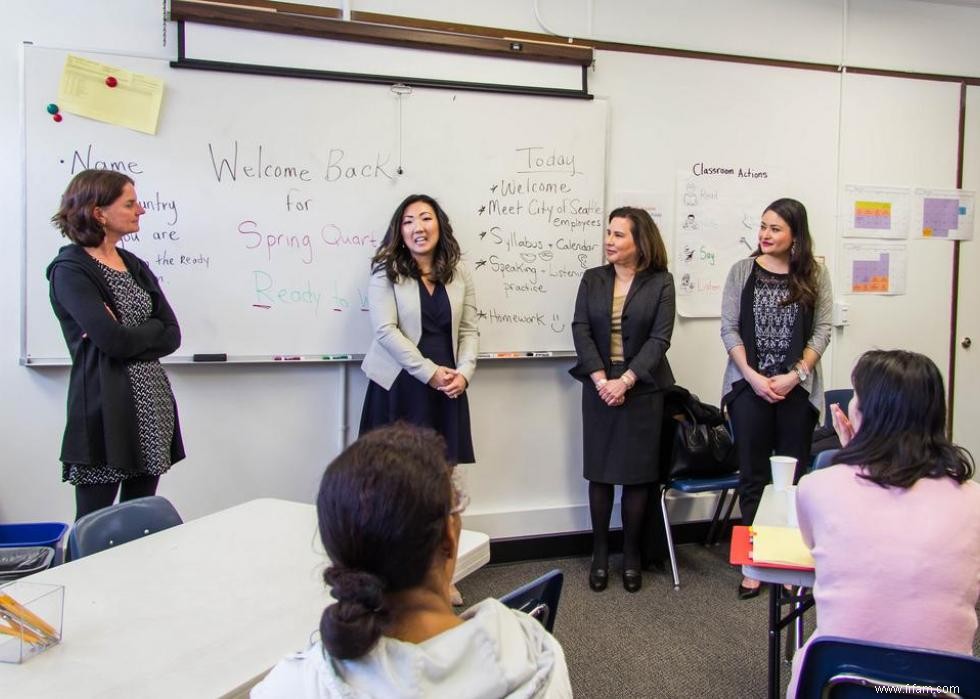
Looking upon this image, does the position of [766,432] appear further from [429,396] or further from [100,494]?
[100,494]

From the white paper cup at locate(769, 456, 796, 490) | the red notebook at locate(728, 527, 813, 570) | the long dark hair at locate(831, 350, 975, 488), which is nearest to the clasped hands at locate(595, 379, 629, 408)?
the white paper cup at locate(769, 456, 796, 490)

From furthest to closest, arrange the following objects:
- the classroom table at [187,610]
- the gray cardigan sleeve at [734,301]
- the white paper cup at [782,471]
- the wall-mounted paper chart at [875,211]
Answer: the wall-mounted paper chart at [875,211] → the gray cardigan sleeve at [734,301] → the white paper cup at [782,471] → the classroom table at [187,610]

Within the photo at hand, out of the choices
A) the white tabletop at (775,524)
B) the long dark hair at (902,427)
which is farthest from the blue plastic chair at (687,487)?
the long dark hair at (902,427)

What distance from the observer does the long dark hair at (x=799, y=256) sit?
9.16 feet

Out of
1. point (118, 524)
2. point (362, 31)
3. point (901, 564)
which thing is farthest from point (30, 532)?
point (901, 564)

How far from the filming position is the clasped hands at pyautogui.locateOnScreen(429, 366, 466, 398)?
272cm

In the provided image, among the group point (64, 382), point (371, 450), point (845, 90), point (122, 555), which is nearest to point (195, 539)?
point (122, 555)

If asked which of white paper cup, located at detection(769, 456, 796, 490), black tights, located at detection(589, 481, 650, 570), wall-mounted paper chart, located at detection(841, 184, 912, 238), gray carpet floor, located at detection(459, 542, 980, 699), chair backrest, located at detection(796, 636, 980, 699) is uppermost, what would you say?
wall-mounted paper chart, located at detection(841, 184, 912, 238)

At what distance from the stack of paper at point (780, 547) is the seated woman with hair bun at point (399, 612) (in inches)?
29.1

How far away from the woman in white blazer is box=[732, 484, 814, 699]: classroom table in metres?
1.32

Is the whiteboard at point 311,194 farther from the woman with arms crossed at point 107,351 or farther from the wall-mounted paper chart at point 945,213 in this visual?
the wall-mounted paper chart at point 945,213

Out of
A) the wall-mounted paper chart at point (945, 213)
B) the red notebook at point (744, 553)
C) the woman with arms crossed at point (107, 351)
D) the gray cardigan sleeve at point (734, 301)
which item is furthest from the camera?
the wall-mounted paper chart at point (945, 213)

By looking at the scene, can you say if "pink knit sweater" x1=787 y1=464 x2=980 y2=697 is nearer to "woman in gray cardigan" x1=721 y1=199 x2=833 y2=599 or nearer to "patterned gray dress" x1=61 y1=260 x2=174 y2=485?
"woman in gray cardigan" x1=721 y1=199 x2=833 y2=599

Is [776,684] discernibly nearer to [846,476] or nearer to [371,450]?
[846,476]
